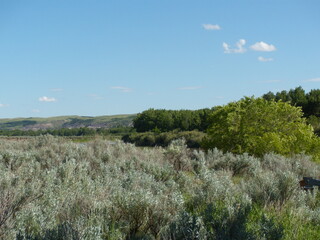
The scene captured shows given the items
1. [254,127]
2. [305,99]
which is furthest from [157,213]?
[305,99]

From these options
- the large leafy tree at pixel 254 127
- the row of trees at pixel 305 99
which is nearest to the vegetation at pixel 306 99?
the row of trees at pixel 305 99

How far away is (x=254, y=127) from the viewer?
22.7 m

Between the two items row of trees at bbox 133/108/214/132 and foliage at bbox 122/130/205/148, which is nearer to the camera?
foliage at bbox 122/130/205/148

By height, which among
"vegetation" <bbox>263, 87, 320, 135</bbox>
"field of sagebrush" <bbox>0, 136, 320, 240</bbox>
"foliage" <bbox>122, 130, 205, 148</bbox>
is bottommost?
"foliage" <bbox>122, 130, 205, 148</bbox>

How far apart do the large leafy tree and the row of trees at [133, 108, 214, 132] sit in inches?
2208

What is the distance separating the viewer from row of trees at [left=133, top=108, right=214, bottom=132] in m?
82.4

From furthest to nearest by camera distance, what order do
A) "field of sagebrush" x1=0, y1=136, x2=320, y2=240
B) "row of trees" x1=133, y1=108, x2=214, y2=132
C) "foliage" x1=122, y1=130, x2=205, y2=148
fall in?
"row of trees" x1=133, y1=108, x2=214, y2=132, "foliage" x1=122, y1=130, x2=205, y2=148, "field of sagebrush" x1=0, y1=136, x2=320, y2=240

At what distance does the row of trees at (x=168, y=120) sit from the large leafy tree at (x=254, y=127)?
56.1 metres

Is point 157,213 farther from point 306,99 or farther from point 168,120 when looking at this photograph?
point 168,120

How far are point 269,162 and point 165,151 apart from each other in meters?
4.29

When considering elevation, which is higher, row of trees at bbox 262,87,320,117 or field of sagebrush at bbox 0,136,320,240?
row of trees at bbox 262,87,320,117

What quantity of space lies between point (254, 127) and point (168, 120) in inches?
2503

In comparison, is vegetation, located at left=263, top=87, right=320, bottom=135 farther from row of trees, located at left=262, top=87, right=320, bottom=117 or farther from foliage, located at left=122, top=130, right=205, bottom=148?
foliage, located at left=122, top=130, right=205, bottom=148

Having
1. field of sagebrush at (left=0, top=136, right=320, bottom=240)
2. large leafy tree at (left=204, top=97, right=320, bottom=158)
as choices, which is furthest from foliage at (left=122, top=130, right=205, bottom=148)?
field of sagebrush at (left=0, top=136, right=320, bottom=240)
